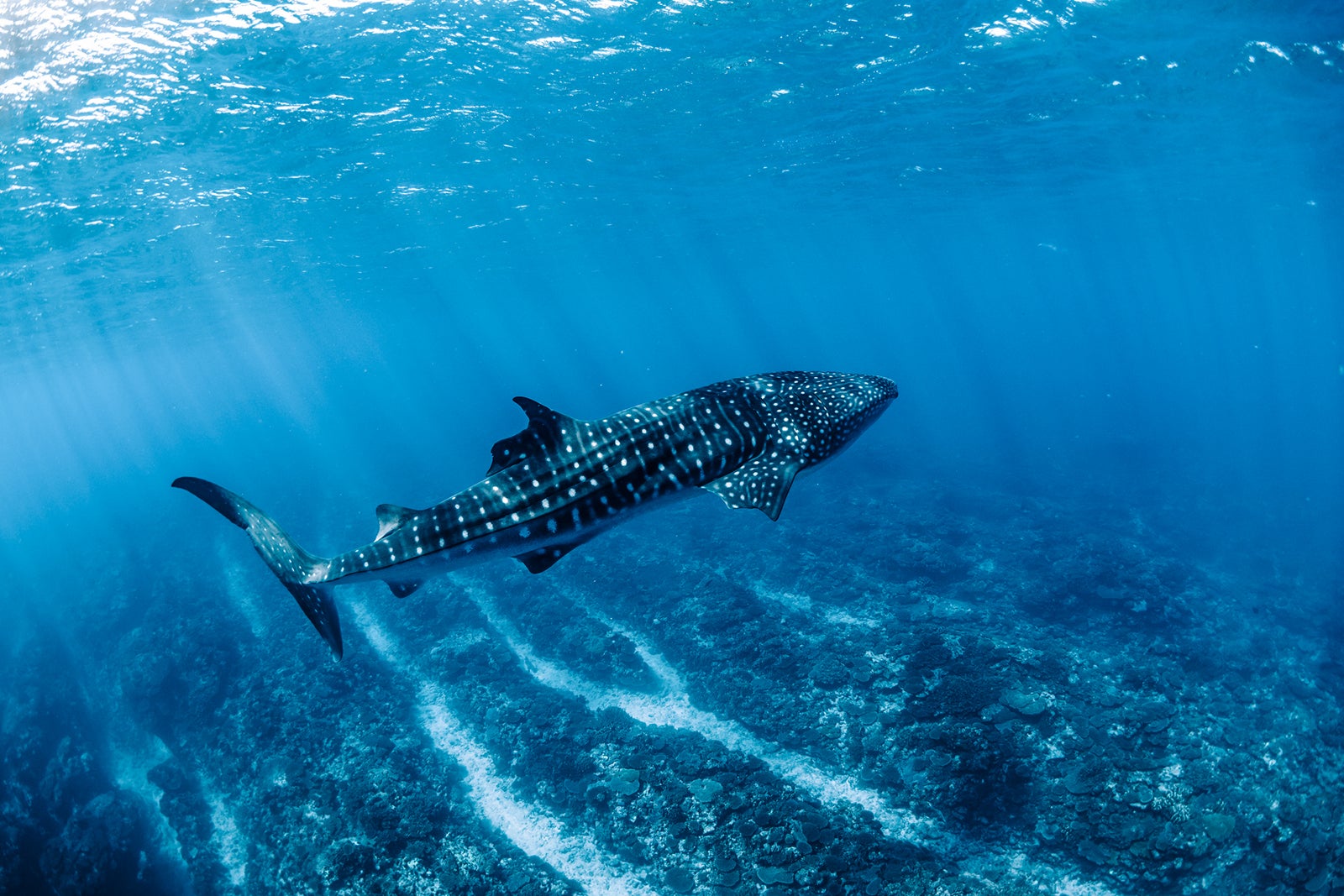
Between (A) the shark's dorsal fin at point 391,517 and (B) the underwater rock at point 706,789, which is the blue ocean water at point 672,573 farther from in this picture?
(A) the shark's dorsal fin at point 391,517

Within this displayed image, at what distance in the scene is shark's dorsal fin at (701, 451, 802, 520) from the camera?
15.9 ft

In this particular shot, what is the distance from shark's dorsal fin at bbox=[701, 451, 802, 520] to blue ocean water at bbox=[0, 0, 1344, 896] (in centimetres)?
607

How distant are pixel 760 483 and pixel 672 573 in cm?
1475

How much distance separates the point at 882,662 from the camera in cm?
1249

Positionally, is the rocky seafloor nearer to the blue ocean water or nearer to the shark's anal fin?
the blue ocean water

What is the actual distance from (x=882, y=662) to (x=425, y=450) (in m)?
42.3

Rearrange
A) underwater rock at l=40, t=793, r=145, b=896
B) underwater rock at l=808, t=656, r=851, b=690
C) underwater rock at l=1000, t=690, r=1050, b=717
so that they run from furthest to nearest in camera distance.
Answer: underwater rock at l=808, t=656, r=851, b=690 < underwater rock at l=40, t=793, r=145, b=896 < underwater rock at l=1000, t=690, r=1050, b=717

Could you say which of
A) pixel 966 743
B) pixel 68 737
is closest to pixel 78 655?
pixel 68 737

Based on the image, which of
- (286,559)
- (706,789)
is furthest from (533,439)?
Answer: (706,789)

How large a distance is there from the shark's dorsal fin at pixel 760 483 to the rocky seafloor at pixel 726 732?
239 inches

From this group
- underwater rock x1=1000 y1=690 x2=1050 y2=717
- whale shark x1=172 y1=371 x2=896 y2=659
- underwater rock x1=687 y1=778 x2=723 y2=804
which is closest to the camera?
whale shark x1=172 y1=371 x2=896 y2=659

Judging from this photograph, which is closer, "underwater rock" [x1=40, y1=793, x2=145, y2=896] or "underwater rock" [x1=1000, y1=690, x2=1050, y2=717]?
"underwater rock" [x1=1000, y1=690, x2=1050, y2=717]

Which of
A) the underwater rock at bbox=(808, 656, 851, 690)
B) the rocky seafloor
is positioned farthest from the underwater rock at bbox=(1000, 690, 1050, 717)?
the underwater rock at bbox=(808, 656, 851, 690)

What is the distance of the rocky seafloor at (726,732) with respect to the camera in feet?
28.8
